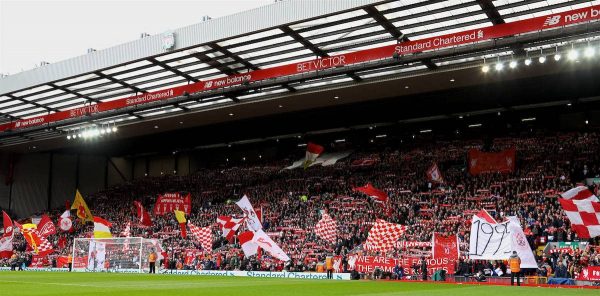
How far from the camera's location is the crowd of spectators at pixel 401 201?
3206 cm

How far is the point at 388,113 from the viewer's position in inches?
1828

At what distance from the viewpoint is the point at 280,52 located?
109ft

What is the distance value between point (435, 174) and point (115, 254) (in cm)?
1940

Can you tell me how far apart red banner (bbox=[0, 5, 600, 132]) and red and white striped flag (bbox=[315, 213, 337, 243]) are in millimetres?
7841

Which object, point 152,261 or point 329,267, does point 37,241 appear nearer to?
point 152,261

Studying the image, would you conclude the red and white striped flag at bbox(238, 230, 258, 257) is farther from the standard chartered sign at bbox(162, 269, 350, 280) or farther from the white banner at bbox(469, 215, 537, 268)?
the white banner at bbox(469, 215, 537, 268)

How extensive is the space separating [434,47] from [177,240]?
2199cm

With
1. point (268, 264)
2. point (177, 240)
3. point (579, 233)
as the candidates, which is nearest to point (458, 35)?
point (579, 233)

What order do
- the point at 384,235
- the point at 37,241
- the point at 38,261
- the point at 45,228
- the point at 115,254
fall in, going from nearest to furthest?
the point at 384,235 → the point at 115,254 → the point at 37,241 → the point at 45,228 → the point at 38,261

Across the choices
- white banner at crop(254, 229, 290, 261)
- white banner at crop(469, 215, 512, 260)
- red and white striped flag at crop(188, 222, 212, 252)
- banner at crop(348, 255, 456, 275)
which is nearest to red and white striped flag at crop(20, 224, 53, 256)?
red and white striped flag at crop(188, 222, 212, 252)

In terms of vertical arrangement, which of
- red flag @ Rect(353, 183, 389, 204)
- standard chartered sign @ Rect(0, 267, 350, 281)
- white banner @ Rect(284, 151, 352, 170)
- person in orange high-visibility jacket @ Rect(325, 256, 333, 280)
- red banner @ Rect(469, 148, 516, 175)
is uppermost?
white banner @ Rect(284, 151, 352, 170)

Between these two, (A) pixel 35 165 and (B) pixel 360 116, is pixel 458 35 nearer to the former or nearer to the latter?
(B) pixel 360 116

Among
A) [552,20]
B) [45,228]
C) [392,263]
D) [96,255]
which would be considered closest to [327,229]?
[392,263]

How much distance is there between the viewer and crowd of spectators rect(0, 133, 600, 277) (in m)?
32.1
